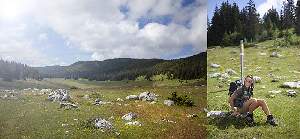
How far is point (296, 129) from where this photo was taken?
17547mm

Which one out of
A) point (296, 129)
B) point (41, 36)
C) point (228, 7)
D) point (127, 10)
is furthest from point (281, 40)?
point (41, 36)

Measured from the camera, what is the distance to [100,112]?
1725 cm

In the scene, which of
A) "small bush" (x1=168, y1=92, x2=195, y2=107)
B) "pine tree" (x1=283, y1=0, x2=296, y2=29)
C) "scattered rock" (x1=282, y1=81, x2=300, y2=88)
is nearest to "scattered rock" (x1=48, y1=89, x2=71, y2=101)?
"small bush" (x1=168, y1=92, x2=195, y2=107)

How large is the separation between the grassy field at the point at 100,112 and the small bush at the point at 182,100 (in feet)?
0.36

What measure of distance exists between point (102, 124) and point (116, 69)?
59.5 inches

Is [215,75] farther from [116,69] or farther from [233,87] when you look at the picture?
[116,69]

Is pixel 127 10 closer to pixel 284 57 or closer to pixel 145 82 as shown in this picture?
pixel 145 82

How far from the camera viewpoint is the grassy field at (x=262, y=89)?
17.6 m

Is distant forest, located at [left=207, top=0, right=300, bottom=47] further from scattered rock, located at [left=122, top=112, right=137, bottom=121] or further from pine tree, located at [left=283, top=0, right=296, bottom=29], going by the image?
scattered rock, located at [left=122, top=112, right=137, bottom=121]

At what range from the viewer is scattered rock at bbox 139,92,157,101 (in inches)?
715

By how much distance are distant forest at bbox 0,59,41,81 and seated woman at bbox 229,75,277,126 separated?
538 cm

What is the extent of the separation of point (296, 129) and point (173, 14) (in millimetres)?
4322

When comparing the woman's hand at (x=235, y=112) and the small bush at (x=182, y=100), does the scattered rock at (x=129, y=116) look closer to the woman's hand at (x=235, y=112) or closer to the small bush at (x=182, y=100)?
the small bush at (x=182, y=100)

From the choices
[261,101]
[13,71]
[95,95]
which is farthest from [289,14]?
[13,71]
